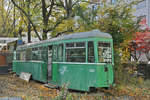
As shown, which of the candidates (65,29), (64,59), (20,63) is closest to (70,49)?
(64,59)

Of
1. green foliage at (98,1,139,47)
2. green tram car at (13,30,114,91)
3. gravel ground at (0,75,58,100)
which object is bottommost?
gravel ground at (0,75,58,100)

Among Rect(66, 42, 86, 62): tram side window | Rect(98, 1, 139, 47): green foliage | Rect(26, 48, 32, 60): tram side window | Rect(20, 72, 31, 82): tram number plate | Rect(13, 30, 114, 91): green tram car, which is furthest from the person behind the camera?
Rect(26, 48, 32, 60): tram side window

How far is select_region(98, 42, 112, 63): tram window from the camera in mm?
9702

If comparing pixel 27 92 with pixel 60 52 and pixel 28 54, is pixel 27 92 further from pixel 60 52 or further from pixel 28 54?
pixel 28 54

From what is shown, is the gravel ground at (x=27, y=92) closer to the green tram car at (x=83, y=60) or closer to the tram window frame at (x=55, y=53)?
the green tram car at (x=83, y=60)

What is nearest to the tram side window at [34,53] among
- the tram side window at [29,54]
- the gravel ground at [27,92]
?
the tram side window at [29,54]

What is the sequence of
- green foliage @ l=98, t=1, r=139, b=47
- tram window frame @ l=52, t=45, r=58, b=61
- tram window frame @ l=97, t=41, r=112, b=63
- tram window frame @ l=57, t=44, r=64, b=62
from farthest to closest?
green foliage @ l=98, t=1, r=139, b=47 < tram window frame @ l=52, t=45, r=58, b=61 < tram window frame @ l=57, t=44, r=64, b=62 < tram window frame @ l=97, t=41, r=112, b=63

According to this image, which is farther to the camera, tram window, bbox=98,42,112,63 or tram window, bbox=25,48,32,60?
tram window, bbox=25,48,32,60

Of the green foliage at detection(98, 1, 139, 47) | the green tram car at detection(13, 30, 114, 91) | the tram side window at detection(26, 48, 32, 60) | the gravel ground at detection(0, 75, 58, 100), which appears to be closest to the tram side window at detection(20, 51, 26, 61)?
the tram side window at detection(26, 48, 32, 60)

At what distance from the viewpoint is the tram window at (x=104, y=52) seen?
31.8 feet

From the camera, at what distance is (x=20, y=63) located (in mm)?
17797

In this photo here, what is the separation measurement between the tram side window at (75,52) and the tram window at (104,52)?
2.54 feet

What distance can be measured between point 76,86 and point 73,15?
23.8 ft

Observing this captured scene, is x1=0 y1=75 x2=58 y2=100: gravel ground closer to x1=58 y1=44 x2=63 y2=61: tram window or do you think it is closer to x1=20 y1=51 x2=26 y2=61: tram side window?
x1=58 y1=44 x2=63 y2=61: tram window
